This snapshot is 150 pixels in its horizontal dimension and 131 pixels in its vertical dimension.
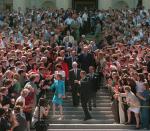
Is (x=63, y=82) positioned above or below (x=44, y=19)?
below

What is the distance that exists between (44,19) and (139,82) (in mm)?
16201

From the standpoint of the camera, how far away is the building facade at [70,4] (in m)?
49.9

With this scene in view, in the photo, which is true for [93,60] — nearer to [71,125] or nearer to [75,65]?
[75,65]

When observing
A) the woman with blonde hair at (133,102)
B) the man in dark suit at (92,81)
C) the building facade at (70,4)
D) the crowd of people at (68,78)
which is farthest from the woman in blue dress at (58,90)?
the building facade at (70,4)

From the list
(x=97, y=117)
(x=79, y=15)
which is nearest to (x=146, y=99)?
(x=97, y=117)

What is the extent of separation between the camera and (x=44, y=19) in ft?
128

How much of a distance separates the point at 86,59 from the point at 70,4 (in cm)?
2614

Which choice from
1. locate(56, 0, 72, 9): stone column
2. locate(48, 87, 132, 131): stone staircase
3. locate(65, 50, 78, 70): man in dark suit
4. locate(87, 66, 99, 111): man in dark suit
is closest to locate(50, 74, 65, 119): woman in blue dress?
locate(48, 87, 132, 131): stone staircase

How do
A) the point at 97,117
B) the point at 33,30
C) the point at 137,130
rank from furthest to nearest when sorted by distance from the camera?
the point at 33,30 → the point at 97,117 → the point at 137,130

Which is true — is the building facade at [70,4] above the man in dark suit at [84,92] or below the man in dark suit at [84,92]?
above

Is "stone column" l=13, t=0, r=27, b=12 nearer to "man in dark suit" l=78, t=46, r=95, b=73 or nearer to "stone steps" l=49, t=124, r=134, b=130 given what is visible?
"man in dark suit" l=78, t=46, r=95, b=73

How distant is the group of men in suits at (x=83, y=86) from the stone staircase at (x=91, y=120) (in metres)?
0.30

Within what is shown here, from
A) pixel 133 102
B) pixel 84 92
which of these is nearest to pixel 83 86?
pixel 84 92

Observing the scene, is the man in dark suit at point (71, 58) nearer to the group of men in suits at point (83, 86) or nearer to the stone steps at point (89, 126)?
the group of men in suits at point (83, 86)
